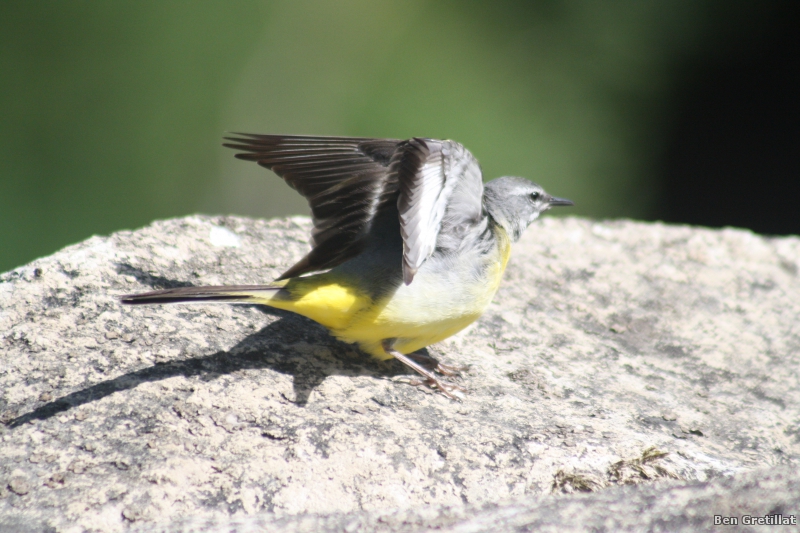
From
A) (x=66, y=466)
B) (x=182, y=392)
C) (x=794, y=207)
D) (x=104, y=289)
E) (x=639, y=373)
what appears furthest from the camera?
(x=794, y=207)

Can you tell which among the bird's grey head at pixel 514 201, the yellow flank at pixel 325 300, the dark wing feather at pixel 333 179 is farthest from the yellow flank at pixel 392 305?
the bird's grey head at pixel 514 201

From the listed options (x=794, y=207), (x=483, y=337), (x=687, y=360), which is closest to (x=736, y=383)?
(x=687, y=360)

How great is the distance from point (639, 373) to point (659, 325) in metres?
0.69

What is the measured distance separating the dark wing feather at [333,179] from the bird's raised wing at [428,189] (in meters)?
0.21

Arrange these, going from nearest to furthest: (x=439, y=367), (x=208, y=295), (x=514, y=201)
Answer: (x=208, y=295), (x=439, y=367), (x=514, y=201)

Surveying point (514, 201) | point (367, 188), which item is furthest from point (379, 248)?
point (514, 201)

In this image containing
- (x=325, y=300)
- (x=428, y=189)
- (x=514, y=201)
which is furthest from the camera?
(x=514, y=201)

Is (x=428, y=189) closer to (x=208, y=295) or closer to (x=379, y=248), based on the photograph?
(x=379, y=248)

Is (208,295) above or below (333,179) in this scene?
below

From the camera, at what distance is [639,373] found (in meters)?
4.14

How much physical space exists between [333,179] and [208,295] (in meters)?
0.83

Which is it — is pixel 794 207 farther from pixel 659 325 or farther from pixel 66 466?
pixel 66 466

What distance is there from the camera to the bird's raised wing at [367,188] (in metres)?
3.28

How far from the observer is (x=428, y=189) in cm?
333
